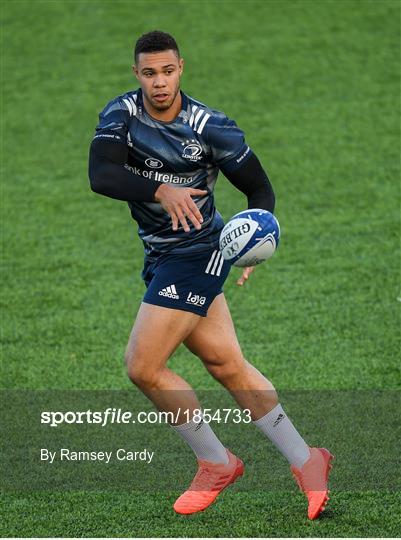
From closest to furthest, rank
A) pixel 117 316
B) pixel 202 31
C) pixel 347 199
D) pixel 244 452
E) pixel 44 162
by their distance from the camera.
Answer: pixel 244 452
pixel 117 316
pixel 347 199
pixel 44 162
pixel 202 31

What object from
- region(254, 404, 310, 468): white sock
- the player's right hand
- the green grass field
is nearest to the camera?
the player's right hand

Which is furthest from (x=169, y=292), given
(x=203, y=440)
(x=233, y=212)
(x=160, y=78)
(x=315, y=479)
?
(x=233, y=212)

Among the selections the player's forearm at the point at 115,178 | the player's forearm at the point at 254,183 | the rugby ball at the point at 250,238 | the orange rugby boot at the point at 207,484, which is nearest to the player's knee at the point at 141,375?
the orange rugby boot at the point at 207,484

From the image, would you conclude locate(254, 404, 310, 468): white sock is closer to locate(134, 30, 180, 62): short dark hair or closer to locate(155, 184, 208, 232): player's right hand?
locate(155, 184, 208, 232): player's right hand

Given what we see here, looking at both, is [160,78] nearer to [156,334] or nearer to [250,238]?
[250,238]

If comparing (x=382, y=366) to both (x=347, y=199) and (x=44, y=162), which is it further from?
(x=44, y=162)

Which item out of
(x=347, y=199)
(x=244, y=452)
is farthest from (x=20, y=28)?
(x=244, y=452)

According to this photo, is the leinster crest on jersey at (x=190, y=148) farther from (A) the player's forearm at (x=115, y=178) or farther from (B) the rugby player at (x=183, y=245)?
(A) the player's forearm at (x=115, y=178)

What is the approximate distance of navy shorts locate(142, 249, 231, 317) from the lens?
5.58 m

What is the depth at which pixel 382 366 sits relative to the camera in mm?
8156

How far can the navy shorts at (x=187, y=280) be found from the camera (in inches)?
220

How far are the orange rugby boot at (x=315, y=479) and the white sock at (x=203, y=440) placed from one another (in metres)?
0.38

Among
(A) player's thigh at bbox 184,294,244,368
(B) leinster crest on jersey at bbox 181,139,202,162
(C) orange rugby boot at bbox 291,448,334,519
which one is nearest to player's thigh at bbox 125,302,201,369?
(A) player's thigh at bbox 184,294,244,368

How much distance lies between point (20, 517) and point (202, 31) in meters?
12.3
